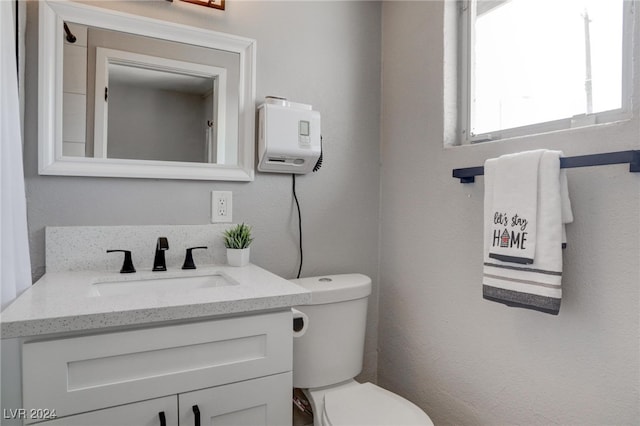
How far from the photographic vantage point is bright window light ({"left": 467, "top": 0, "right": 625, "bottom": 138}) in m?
1.03

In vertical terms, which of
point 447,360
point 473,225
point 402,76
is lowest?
point 447,360

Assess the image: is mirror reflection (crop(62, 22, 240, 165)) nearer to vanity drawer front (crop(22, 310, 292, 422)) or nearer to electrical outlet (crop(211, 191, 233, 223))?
electrical outlet (crop(211, 191, 233, 223))

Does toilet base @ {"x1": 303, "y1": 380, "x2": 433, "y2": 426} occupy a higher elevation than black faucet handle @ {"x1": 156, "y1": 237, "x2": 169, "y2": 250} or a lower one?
lower

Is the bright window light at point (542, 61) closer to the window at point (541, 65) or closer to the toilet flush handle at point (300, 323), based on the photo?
the window at point (541, 65)

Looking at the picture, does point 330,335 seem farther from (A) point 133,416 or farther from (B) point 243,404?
(A) point 133,416

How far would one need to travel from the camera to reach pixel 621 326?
3.07 feet

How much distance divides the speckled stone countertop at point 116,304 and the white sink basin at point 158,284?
40 mm

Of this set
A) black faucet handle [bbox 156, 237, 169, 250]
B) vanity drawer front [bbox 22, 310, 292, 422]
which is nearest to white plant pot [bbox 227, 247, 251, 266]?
black faucet handle [bbox 156, 237, 169, 250]

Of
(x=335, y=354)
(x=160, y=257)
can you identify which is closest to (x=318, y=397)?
(x=335, y=354)

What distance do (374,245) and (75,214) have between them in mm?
1193

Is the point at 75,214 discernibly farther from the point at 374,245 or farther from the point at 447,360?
the point at 447,360

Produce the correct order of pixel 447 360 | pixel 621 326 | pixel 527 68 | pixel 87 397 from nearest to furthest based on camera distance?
pixel 87 397 → pixel 621 326 → pixel 527 68 → pixel 447 360

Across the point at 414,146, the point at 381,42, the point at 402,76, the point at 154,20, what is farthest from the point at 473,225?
the point at 154,20

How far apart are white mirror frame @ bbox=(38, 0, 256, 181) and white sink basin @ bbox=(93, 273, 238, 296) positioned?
1.20 feet
